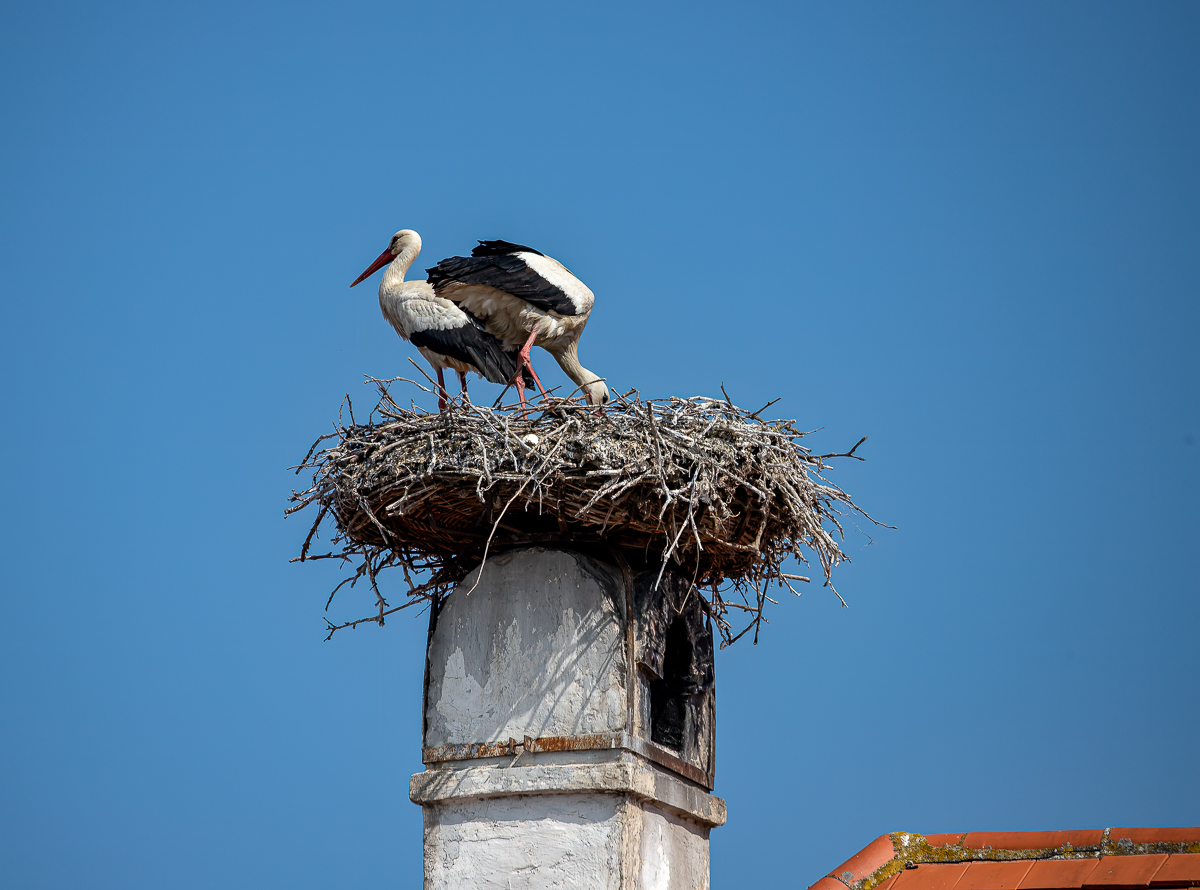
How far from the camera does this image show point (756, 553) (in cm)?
608

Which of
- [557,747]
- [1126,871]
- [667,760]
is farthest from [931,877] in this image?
[557,747]

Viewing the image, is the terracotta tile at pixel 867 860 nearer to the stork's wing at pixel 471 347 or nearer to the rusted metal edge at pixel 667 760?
the rusted metal edge at pixel 667 760

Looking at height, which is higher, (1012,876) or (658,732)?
(658,732)

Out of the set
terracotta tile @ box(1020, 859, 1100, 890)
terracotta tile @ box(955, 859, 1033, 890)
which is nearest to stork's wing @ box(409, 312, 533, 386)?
terracotta tile @ box(955, 859, 1033, 890)

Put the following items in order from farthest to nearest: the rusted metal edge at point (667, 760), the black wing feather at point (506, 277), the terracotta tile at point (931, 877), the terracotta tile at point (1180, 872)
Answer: the black wing feather at point (506, 277) → the terracotta tile at point (931, 877) → the terracotta tile at point (1180, 872) → the rusted metal edge at point (667, 760)

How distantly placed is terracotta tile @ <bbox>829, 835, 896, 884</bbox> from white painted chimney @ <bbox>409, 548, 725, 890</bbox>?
2.34 ft

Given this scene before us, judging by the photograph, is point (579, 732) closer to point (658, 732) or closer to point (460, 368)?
point (658, 732)

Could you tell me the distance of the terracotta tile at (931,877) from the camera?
6.24 metres

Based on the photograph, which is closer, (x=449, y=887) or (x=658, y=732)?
(x=449, y=887)

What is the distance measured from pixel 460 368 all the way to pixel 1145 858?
4632mm

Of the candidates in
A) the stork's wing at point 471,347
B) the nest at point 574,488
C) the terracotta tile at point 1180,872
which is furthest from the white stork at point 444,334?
the terracotta tile at point 1180,872

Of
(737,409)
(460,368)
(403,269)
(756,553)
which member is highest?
(403,269)

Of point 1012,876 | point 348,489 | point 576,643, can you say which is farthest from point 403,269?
point 1012,876

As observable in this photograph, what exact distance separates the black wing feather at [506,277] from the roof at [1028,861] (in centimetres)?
359
